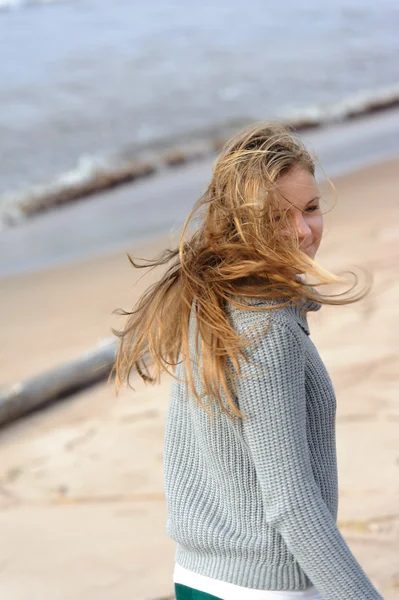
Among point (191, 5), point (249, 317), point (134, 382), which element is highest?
point (249, 317)

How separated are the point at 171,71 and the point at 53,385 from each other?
582 inches

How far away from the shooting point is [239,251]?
5.22ft

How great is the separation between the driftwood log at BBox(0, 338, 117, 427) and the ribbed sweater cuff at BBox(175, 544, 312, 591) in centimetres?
296

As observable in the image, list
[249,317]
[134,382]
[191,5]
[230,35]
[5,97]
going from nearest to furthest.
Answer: [249,317]
[134,382]
[5,97]
[230,35]
[191,5]

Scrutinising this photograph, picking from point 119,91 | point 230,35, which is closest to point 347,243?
point 119,91

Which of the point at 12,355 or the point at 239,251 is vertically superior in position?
the point at 239,251

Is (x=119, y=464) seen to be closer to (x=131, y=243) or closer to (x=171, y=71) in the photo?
(x=131, y=243)

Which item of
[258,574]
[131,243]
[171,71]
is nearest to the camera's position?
[258,574]

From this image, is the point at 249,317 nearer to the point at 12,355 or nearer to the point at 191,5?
the point at 12,355

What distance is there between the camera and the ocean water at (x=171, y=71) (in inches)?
556

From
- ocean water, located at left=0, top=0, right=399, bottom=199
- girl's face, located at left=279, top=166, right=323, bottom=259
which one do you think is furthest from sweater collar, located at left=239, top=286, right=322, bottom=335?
ocean water, located at left=0, top=0, right=399, bottom=199

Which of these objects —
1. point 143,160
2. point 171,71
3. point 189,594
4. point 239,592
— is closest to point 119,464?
point 189,594

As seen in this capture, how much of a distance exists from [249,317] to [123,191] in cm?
973

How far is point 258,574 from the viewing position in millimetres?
1585
